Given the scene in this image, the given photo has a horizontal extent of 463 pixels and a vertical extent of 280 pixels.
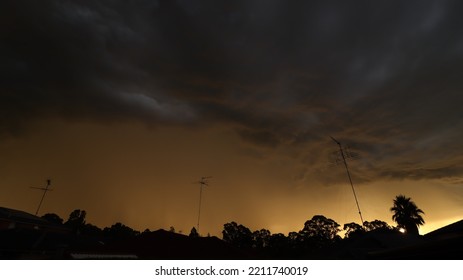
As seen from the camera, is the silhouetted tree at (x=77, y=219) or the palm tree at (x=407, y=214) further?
the silhouetted tree at (x=77, y=219)

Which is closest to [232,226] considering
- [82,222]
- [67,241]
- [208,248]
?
[82,222]

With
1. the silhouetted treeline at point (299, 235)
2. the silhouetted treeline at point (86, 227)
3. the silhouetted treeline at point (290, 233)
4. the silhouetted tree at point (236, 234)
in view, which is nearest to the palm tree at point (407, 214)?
the silhouetted treeline at point (290, 233)

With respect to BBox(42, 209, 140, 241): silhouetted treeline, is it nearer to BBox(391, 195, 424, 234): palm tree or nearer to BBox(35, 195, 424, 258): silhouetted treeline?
BBox(35, 195, 424, 258): silhouetted treeline

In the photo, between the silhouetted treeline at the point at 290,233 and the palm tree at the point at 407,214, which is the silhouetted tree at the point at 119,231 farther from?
the palm tree at the point at 407,214

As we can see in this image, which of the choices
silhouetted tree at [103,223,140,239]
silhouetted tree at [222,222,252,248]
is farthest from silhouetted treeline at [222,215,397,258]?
silhouetted tree at [103,223,140,239]

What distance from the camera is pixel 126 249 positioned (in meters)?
20.3

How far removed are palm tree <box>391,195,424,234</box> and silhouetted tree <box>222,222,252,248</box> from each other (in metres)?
43.3

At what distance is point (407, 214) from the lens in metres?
45.9

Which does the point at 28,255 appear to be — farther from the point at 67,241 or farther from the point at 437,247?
the point at 437,247

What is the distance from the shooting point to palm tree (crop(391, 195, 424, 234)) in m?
44.8

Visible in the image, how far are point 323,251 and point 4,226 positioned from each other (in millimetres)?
44129

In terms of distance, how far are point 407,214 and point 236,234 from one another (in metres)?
51.3

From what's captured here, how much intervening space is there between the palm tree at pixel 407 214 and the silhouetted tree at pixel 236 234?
4333 cm

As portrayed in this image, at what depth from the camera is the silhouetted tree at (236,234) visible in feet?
263
